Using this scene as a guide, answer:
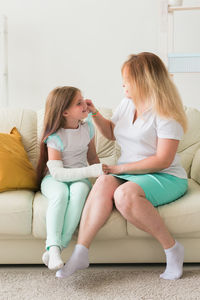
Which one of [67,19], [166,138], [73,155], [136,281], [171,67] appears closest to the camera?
[136,281]

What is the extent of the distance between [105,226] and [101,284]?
25 centimetres

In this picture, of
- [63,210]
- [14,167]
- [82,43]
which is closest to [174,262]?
[63,210]

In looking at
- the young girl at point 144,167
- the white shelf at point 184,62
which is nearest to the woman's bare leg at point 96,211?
the young girl at point 144,167

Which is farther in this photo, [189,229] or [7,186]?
[7,186]

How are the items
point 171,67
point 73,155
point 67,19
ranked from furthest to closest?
point 67,19
point 171,67
point 73,155

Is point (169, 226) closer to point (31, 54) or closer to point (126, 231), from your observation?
point (126, 231)

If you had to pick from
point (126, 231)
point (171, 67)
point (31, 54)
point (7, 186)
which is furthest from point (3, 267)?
point (31, 54)

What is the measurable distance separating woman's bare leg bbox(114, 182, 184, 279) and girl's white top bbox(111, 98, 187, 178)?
0.87ft

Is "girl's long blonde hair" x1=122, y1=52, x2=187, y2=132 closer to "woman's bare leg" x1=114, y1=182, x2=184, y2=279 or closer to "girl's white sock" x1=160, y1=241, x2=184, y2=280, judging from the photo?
"woman's bare leg" x1=114, y1=182, x2=184, y2=279

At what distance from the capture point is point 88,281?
5.98ft

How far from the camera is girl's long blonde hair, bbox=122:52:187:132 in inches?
77.6

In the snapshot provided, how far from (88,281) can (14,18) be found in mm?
2600

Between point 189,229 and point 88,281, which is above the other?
point 189,229

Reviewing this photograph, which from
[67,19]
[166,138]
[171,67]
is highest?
[67,19]
